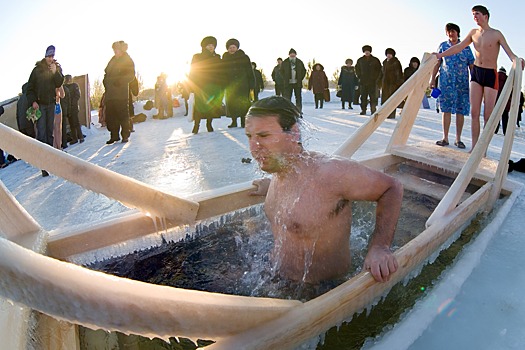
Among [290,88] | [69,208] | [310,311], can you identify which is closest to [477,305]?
[310,311]

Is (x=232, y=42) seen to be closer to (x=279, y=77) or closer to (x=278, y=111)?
(x=279, y=77)

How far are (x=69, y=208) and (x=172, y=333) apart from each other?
9.96ft

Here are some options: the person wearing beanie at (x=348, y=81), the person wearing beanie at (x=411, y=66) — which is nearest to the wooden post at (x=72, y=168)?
the person wearing beanie at (x=411, y=66)

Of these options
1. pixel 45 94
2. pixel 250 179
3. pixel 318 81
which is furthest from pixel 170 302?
pixel 318 81

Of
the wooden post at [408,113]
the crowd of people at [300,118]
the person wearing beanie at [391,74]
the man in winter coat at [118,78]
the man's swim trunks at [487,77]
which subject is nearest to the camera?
the crowd of people at [300,118]

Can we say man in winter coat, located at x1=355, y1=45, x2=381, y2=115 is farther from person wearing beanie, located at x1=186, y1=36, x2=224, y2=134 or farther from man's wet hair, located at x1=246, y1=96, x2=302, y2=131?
man's wet hair, located at x1=246, y1=96, x2=302, y2=131

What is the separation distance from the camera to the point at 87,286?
0.73 meters

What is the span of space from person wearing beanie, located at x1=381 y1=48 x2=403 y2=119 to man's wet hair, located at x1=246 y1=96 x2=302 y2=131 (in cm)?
782

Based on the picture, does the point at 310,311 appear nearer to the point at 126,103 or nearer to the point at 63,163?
the point at 63,163

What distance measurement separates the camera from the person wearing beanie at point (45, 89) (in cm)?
475

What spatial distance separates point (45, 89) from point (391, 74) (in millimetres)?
7036

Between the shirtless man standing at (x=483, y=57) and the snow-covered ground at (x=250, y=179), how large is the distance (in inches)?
33.7

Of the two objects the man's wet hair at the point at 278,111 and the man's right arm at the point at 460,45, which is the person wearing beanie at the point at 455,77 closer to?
the man's right arm at the point at 460,45

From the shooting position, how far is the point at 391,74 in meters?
9.09
